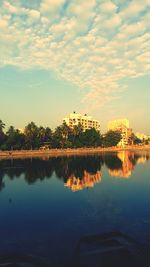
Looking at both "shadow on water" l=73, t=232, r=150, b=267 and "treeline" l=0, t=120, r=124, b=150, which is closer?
"shadow on water" l=73, t=232, r=150, b=267

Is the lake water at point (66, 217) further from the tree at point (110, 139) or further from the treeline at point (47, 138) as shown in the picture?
the tree at point (110, 139)

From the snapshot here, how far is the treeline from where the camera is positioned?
128125 mm

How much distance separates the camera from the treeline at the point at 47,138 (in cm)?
12812

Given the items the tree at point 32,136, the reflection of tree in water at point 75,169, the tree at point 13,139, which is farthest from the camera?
the tree at point 32,136

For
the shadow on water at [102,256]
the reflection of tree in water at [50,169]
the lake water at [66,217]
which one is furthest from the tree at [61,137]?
the shadow on water at [102,256]

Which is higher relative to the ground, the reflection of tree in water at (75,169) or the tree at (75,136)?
the tree at (75,136)

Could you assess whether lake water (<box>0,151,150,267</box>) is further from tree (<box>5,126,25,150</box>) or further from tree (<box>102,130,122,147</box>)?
tree (<box>102,130,122,147</box>)

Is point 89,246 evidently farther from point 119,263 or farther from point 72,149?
point 72,149

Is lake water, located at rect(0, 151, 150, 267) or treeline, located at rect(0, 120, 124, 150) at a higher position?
treeline, located at rect(0, 120, 124, 150)

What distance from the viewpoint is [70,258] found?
15.2 metres

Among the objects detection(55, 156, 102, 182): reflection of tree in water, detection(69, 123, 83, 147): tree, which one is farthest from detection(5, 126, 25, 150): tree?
→ detection(55, 156, 102, 182): reflection of tree in water

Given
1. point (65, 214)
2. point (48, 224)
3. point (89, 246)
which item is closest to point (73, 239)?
point (89, 246)

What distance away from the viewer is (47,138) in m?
146

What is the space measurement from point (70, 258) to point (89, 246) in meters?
1.84
